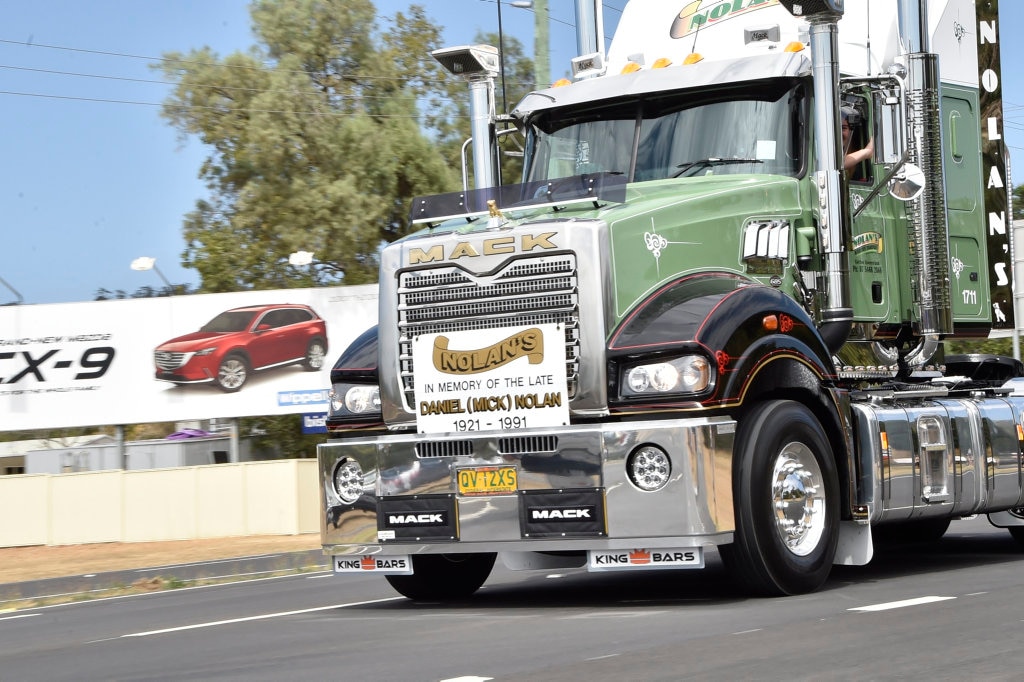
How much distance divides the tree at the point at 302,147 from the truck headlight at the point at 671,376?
106 ft

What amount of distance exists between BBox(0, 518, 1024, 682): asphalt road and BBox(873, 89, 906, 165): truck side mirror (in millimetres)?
2924

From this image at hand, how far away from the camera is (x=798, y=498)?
9.59 m

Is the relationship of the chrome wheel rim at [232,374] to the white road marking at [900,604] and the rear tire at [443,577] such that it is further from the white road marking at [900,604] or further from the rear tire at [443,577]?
the white road marking at [900,604]

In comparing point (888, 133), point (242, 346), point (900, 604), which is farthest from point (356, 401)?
point (242, 346)

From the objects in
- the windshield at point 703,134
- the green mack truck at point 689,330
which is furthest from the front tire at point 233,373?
the windshield at point 703,134

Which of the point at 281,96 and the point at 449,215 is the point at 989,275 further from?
the point at 281,96

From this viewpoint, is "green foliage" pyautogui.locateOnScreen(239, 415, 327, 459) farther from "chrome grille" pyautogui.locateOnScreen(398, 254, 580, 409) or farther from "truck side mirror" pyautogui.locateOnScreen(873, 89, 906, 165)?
"chrome grille" pyautogui.locateOnScreen(398, 254, 580, 409)

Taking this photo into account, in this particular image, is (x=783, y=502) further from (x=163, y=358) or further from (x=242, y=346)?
(x=163, y=358)

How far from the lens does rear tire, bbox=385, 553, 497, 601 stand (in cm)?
1081

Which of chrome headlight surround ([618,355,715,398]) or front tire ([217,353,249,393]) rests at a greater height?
front tire ([217,353,249,393])

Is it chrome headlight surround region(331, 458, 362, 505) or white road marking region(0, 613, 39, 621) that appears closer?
chrome headlight surround region(331, 458, 362, 505)

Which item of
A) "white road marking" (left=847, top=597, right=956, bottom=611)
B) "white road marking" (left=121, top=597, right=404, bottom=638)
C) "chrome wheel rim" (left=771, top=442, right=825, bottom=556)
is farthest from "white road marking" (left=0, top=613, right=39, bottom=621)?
"white road marking" (left=847, top=597, right=956, bottom=611)

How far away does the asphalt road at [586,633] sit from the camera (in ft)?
23.1

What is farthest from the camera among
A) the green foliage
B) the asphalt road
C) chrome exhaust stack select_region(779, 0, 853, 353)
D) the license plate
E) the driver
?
the green foliage
